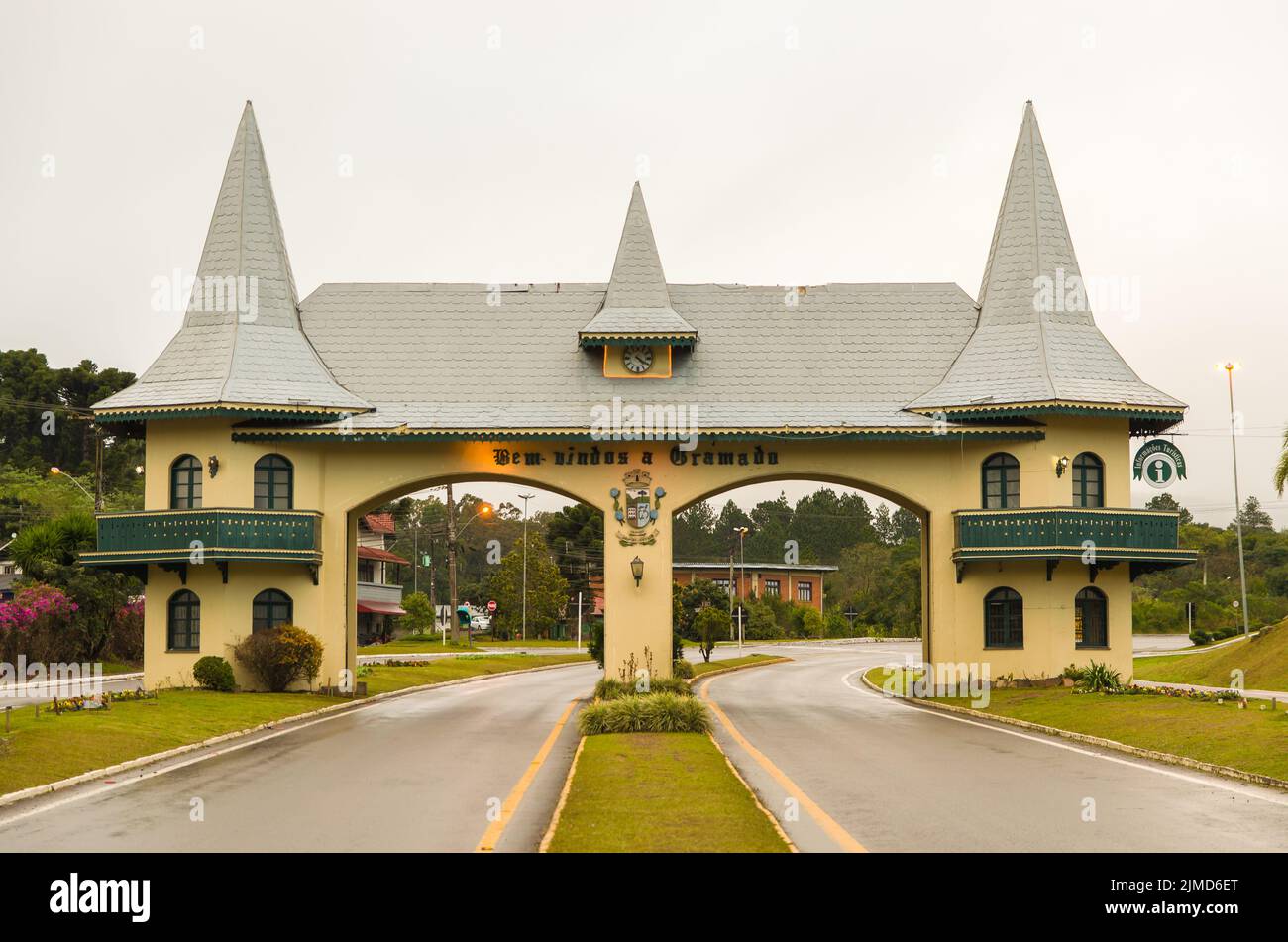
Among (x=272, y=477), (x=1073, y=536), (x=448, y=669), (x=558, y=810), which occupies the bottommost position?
(x=448, y=669)

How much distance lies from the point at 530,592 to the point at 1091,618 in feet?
176

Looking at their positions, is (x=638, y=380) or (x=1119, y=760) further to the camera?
(x=638, y=380)

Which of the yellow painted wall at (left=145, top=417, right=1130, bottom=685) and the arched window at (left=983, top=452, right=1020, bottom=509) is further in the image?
the arched window at (left=983, top=452, right=1020, bottom=509)

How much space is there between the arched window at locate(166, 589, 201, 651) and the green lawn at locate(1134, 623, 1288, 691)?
2581 cm

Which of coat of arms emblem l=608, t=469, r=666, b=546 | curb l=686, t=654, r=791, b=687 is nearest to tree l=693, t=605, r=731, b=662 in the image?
curb l=686, t=654, r=791, b=687

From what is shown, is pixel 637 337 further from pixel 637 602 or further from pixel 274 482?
pixel 274 482

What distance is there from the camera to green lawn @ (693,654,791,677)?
54838mm

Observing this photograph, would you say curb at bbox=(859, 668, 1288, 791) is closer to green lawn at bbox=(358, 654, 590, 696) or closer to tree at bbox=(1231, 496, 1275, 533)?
green lawn at bbox=(358, 654, 590, 696)

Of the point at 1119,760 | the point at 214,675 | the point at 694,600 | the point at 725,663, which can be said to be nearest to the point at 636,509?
the point at 214,675

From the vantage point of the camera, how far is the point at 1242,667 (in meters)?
37.5

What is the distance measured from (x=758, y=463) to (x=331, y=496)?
10761mm

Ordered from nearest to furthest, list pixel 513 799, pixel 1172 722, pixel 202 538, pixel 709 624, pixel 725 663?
pixel 513 799
pixel 1172 722
pixel 202 538
pixel 709 624
pixel 725 663
